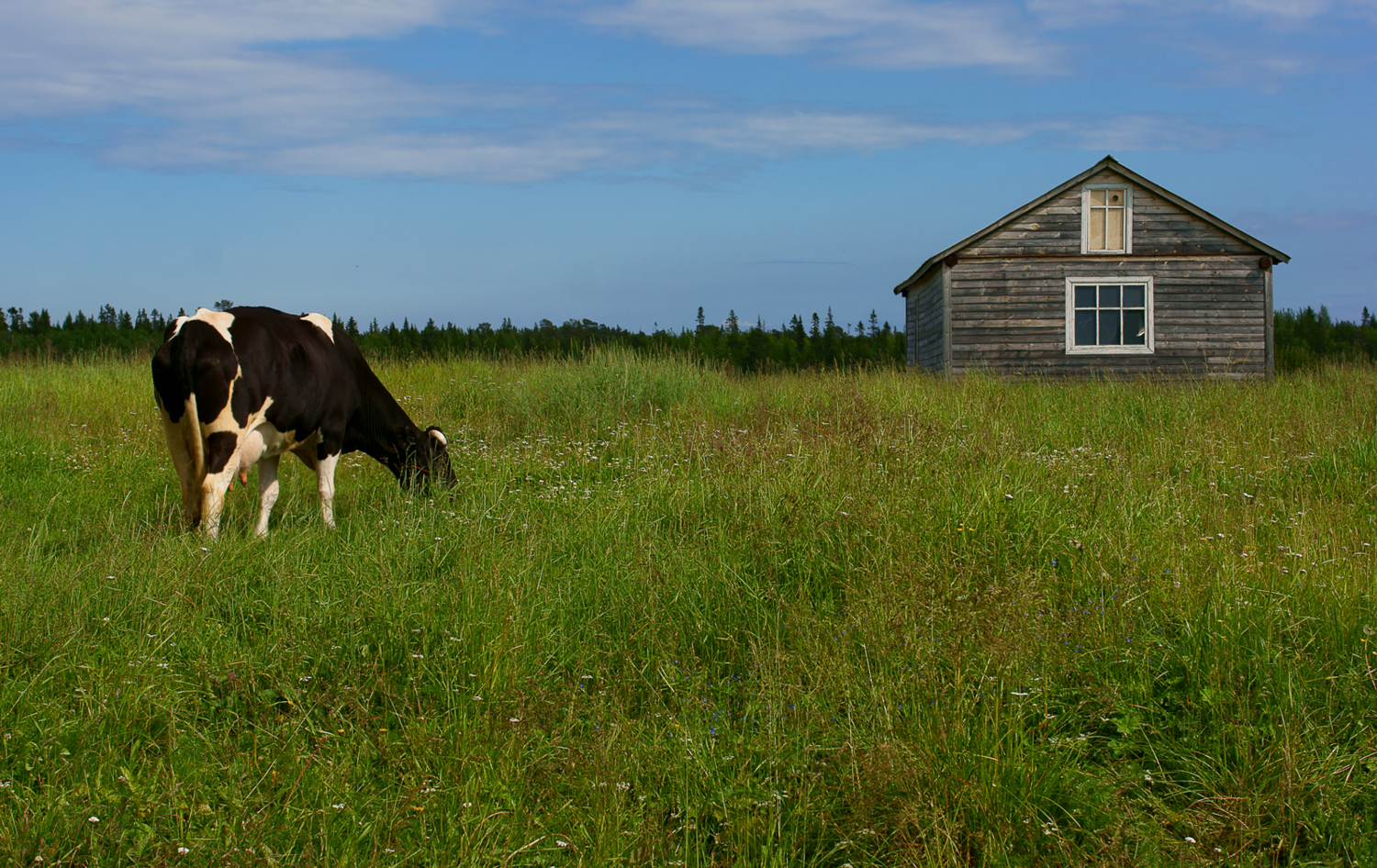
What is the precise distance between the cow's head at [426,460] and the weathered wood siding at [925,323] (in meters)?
14.4

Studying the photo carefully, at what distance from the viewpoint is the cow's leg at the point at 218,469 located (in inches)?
236

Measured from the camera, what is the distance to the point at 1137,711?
344 cm

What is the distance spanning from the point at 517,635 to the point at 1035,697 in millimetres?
2050

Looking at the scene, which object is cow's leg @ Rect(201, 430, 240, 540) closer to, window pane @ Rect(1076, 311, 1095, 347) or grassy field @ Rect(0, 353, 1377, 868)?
grassy field @ Rect(0, 353, 1377, 868)

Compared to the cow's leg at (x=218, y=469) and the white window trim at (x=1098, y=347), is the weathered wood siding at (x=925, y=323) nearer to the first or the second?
the white window trim at (x=1098, y=347)

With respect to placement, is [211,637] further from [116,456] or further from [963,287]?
[963,287]

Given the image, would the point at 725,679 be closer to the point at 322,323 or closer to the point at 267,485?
the point at 267,485

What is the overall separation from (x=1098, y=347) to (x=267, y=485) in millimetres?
16946

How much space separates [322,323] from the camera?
24.5 ft

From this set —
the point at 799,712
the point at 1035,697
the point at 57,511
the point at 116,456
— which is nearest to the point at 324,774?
the point at 799,712

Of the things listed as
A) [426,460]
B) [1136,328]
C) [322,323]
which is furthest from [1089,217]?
[322,323]

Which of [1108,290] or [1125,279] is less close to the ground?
[1125,279]

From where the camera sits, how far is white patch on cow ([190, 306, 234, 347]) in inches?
243

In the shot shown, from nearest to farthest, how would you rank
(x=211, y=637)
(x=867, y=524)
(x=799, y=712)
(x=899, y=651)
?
(x=799, y=712), (x=899, y=651), (x=211, y=637), (x=867, y=524)
